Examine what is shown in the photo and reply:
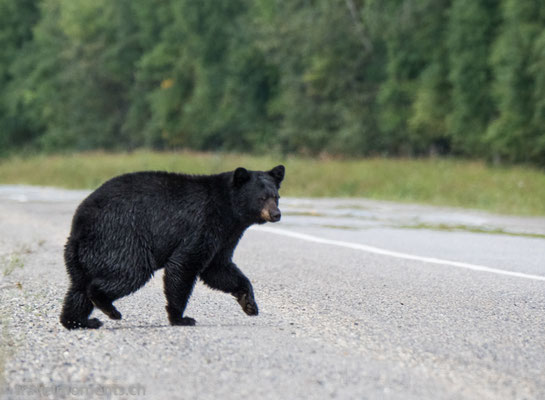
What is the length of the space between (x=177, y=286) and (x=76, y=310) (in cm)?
65

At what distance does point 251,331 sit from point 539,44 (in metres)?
26.0

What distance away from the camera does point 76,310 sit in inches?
201

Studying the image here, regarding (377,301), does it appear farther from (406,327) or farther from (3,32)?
(3,32)

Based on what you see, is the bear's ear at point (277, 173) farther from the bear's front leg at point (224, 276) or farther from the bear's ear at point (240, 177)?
the bear's front leg at point (224, 276)

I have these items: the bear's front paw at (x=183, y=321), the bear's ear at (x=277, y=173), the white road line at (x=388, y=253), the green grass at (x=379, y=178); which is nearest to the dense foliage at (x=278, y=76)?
the green grass at (x=379, y=178)

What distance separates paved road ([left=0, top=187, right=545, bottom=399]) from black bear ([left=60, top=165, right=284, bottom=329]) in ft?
0.76

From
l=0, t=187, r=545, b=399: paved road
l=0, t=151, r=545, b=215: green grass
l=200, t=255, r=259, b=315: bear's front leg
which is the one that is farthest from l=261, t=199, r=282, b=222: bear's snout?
l=0, t=151, r=545, b=215: green grass

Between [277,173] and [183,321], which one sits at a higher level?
[277,173]

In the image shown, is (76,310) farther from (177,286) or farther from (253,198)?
(253,198)

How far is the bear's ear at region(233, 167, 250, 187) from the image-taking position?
17.6 feet

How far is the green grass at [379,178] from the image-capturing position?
62.9ft

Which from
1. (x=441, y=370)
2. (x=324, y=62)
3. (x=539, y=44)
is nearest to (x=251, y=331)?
(x=441, y=370)

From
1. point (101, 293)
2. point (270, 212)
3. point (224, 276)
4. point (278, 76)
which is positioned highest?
point (278, 76)

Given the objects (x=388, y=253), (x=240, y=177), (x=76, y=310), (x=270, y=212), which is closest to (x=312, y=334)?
(x=270, y=212)
